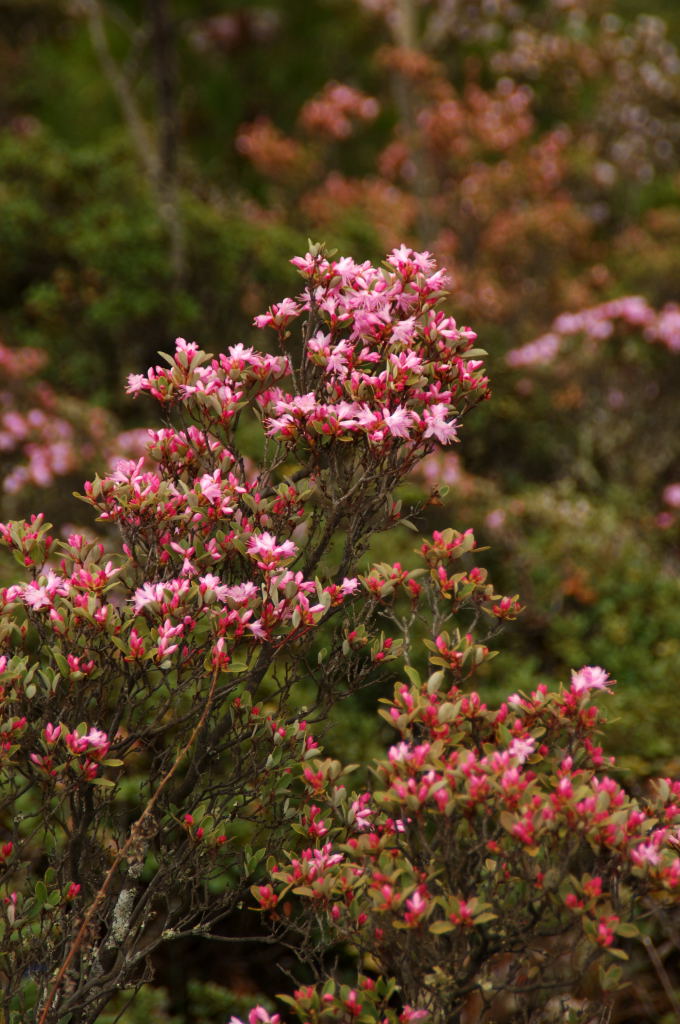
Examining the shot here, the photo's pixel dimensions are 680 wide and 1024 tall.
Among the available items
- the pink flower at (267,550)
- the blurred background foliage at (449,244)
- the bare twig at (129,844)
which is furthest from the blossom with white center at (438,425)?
the bare twig at (129,844)

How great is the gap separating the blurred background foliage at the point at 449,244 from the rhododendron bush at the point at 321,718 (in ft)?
1.24

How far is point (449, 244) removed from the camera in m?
12.2

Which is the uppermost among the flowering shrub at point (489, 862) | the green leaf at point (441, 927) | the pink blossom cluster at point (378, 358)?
the pink blossom cluster at point (378, 358)

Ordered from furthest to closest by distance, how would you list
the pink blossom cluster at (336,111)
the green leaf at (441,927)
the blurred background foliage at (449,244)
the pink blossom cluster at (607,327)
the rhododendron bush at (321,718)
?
the pink blossom cluster at (336,111)
the pink blossom cluster at (607,327)
the blurred background foliage at (449,244)
the rhododendron bush at (321,718)
the green leaf at (441,927)

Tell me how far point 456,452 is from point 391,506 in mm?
5889

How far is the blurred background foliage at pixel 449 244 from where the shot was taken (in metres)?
6.69

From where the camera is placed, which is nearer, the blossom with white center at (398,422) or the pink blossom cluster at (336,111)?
the blossom with white center at (398,422)

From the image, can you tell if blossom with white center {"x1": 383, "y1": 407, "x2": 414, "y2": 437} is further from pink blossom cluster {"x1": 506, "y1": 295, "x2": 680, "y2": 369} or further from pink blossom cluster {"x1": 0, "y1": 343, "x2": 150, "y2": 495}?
pink blossom cluster {"x1": 506, "y1": 295, "x2": 680, "y2": 369}

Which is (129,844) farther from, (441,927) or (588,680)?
(588,680)

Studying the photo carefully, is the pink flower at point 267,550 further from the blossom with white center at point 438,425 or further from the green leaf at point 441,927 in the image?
the green leaf at point 441,927

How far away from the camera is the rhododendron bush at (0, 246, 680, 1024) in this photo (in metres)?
2.27

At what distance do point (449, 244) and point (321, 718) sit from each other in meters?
10.3

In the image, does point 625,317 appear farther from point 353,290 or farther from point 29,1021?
point 29,1021

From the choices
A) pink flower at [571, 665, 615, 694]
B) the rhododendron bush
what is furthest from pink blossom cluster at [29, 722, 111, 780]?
pink flower at [571, 665, 615, 694]
